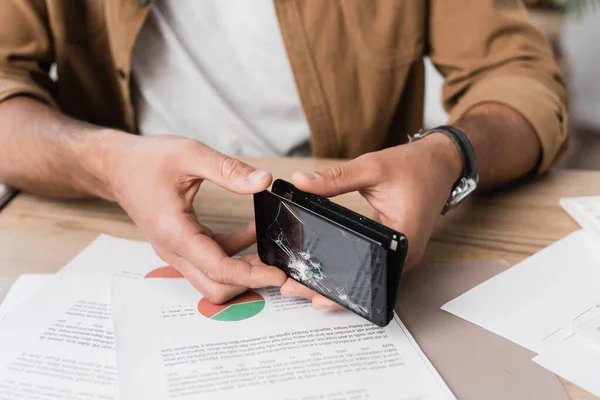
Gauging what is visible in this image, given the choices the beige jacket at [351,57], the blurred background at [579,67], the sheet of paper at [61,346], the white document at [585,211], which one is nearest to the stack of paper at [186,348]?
the sheet of paper at [61,346]

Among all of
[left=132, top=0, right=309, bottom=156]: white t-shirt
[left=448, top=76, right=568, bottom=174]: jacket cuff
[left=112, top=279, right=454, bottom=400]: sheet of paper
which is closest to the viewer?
[left=112, top=279, right=454, bottom=400]: sheet of paper

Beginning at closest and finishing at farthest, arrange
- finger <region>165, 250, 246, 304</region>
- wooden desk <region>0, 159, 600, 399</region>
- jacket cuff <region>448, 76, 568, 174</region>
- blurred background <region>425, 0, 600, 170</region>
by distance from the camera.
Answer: finger <region>165, 250, 246, 304</region>, wooden desk <region>0, 159, 600, 399</region>, jacket cuff <region>448, 76, 568, 174</region>, blurred background <region>425, 0, 600, 170</region>

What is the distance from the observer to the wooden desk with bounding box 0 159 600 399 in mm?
663

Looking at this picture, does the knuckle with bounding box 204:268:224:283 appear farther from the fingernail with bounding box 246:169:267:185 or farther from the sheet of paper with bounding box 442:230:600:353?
the sheet of paper with bounding box 442:230:600:353

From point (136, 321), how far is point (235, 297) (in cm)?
10

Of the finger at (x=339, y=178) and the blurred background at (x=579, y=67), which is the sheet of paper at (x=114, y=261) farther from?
the blurred background at (x=579, y=67)

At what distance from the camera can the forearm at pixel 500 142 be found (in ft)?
2.48

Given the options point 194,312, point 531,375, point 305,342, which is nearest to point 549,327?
point 531,375

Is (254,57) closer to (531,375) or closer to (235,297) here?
(235,297)

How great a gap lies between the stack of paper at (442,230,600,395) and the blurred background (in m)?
1.97

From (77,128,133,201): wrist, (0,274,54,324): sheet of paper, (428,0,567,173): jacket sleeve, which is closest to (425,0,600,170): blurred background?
(428,0,567,173): jacket sleeve

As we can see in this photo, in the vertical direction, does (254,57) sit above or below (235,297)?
above

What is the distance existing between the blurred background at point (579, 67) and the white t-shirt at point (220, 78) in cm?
180

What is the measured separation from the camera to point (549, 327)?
1.74 ft
